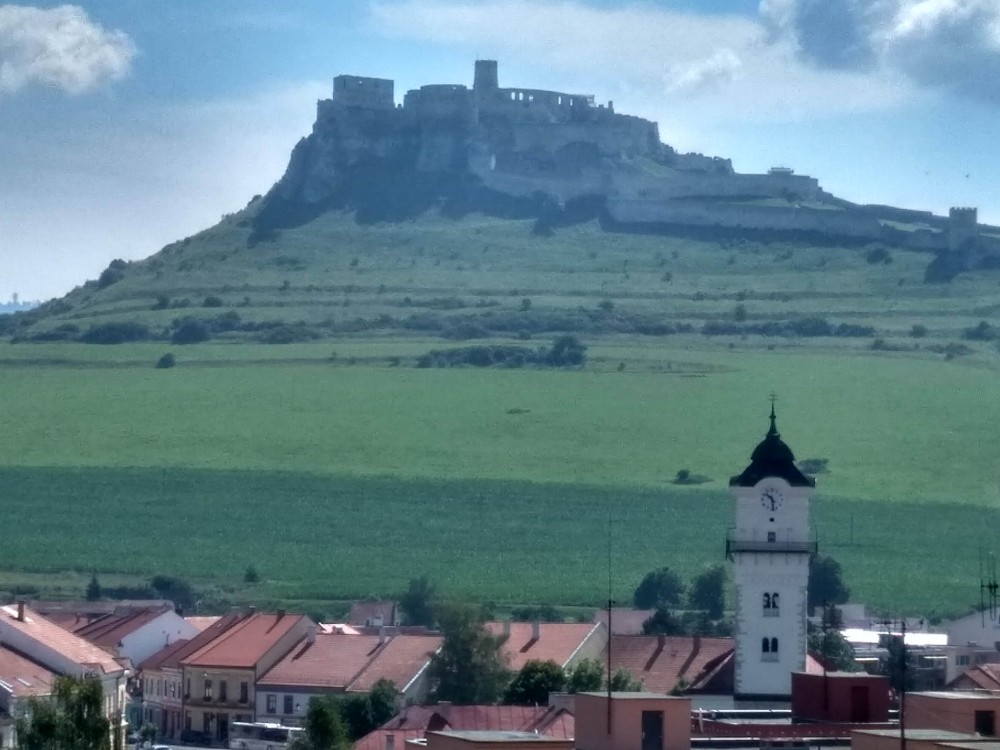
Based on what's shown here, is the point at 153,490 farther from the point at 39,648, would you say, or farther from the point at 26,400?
the point at 39,648

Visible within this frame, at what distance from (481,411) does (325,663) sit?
71175 mm

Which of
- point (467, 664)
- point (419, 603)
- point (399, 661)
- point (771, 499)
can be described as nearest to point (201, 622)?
point (419, 603)

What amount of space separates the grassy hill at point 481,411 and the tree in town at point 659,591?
980mm

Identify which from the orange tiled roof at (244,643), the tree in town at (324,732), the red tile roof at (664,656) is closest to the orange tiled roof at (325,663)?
the orange tiled roof at (244,643)

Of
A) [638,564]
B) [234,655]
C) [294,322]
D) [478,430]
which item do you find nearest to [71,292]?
[294,322]

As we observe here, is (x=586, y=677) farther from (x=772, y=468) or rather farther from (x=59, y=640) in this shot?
(x=59, y=640)

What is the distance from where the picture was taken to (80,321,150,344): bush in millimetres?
158125

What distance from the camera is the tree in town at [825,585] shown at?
8631 centimetres

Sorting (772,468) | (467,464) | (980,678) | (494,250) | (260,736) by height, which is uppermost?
(494,250)

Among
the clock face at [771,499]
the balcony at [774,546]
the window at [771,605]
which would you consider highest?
the clock face at [771,499]

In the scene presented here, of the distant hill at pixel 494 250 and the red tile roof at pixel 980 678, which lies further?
the distant hill at pixel 494 250

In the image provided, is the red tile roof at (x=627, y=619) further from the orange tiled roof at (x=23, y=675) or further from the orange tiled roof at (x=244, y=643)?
the orange tiled roof at (x=23, y=675)

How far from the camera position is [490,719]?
142 ft

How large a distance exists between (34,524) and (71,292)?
77.4 metres
